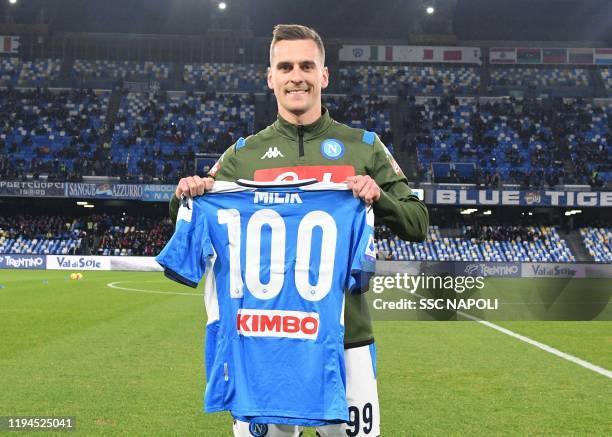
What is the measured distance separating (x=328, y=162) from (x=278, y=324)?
0.76 meters

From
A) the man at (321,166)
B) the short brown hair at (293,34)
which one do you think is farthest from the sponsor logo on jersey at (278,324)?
the short brown hair at (293,34)

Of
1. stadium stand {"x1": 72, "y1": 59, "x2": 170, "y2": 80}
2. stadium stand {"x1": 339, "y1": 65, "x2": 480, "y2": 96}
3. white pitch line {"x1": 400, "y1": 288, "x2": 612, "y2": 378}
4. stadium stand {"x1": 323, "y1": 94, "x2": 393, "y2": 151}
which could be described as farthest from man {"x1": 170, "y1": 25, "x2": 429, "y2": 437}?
stadium stand {"x1": 72, "y1": 59, "x2": 170, "y2": 80}

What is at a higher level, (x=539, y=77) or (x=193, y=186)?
(x=539, y=77)

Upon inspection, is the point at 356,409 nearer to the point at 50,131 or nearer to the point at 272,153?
the point at 272,153

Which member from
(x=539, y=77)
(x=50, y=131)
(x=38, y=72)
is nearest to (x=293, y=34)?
(x=50, y=131)

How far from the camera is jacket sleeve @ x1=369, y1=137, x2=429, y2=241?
114 inches

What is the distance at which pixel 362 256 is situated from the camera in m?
2.85

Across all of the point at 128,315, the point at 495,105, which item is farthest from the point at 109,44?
the point at 128,315

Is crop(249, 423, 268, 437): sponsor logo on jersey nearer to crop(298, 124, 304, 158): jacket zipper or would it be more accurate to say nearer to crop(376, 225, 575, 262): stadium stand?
crop(298, 124, 304, 158): jacket zipper

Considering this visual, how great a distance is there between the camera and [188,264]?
298 cm

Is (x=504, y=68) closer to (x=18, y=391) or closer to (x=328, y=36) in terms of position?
(x=328, y=36)

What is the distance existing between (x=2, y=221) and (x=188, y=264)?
3990cm

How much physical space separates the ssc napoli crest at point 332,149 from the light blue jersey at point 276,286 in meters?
0.15

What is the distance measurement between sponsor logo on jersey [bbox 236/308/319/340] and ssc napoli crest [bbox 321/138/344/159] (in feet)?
2.35
